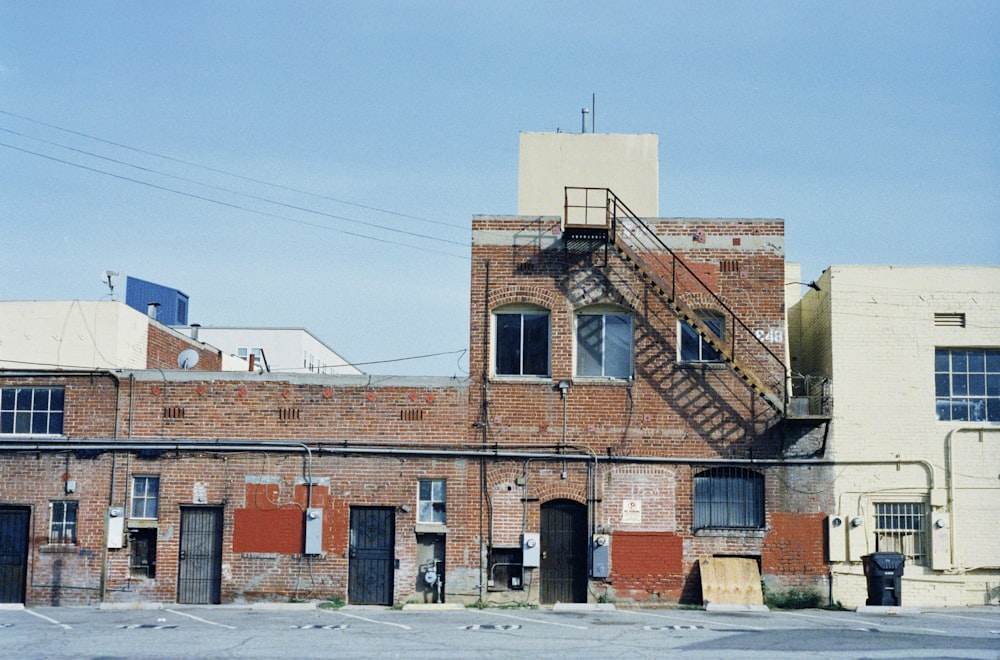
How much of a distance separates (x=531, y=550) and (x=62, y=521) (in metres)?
9.98

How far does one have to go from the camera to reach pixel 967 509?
82.0 feet

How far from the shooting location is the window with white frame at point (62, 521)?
993 inches

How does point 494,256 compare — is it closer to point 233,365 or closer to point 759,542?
point 759,542

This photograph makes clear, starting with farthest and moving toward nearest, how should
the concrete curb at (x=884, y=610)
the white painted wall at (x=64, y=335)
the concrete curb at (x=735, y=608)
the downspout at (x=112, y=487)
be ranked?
the white painted wall at (x=64, y=335), the downspout at (x=112, y=487), the concrete curb at (x=735, y=608), the concrete curb at (x=884, y=610)

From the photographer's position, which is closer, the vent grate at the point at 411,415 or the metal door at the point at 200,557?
the metal door at the point at 200,557

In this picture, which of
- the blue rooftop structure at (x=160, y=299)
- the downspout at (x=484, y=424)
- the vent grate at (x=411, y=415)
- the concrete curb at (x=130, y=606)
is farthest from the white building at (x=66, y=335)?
the blue rooftop structure at (x=160, y=299)

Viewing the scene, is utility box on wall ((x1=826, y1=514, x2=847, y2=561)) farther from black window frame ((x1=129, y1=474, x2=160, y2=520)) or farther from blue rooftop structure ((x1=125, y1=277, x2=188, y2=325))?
blue rooftop structure ((x1=125, y1=277, x2=188, y2=325))

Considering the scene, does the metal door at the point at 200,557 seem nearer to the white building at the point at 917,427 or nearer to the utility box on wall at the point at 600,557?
the utility box on wall at the point at 600,557

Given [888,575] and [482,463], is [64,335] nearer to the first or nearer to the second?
[482,463]

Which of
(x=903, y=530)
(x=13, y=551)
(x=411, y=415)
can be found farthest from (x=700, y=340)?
(x=13, y=551)

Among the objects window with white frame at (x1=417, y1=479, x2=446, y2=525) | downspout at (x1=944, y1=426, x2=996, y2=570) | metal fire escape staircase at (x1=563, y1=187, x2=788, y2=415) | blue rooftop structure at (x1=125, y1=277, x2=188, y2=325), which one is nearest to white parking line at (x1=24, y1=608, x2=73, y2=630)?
window with white frame at (x1=417, y1=479, x2=446, y2=525)

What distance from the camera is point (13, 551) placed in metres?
25.3

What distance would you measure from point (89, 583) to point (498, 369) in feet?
31.9

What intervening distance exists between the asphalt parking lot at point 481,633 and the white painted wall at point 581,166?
430 inches
